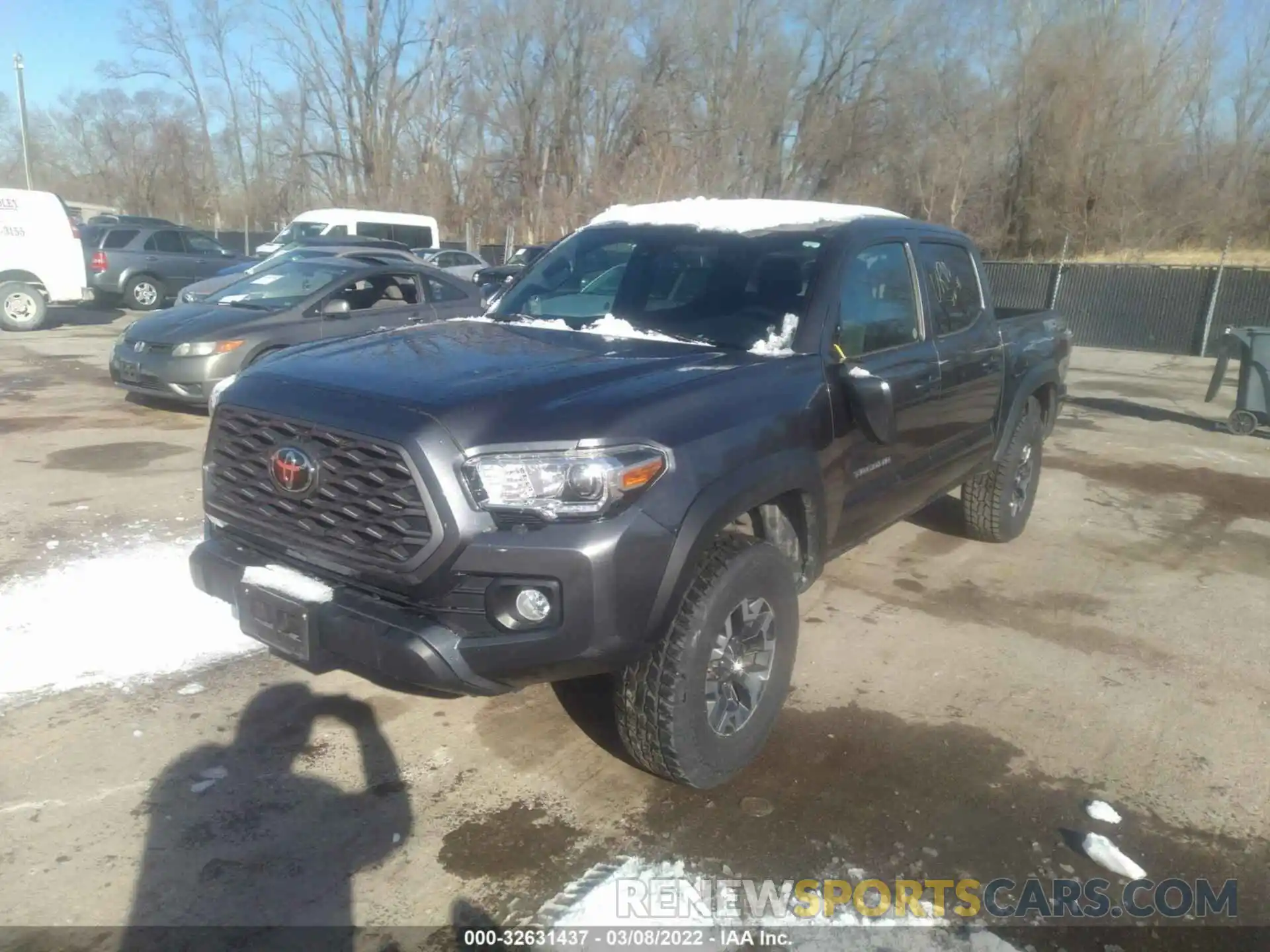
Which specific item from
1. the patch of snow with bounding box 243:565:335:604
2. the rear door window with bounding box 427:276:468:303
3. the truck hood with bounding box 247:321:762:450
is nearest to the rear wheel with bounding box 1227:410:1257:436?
the rear door window with bounding box 427:276:468:303

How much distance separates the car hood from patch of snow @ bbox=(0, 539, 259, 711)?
12.1ft

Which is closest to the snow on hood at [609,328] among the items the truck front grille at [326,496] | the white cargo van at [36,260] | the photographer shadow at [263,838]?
the truck front grille at [326,496]

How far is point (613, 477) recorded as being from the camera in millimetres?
2812

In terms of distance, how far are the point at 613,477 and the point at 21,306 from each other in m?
16.2

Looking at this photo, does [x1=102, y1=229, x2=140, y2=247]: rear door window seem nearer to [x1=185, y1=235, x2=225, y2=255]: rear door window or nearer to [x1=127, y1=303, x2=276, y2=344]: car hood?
[x1=185, y1=235, x2=225, y2=255]: rear door window

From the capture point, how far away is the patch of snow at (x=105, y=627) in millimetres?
4000

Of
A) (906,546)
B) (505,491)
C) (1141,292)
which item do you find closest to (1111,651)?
(906,546)

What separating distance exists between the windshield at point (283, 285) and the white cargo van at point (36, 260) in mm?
7610

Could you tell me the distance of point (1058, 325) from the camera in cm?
656

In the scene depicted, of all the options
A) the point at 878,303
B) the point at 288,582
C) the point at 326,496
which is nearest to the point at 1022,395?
the point at 878,303

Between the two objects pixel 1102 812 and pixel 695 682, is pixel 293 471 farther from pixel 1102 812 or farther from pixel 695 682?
pixel 1102 812

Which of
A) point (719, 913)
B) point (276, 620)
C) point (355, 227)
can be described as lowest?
point (719, 913)

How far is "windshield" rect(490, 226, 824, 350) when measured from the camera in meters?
3.94

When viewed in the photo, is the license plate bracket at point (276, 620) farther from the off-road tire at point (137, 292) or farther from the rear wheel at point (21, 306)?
the off-road tire at point (137, 292)
